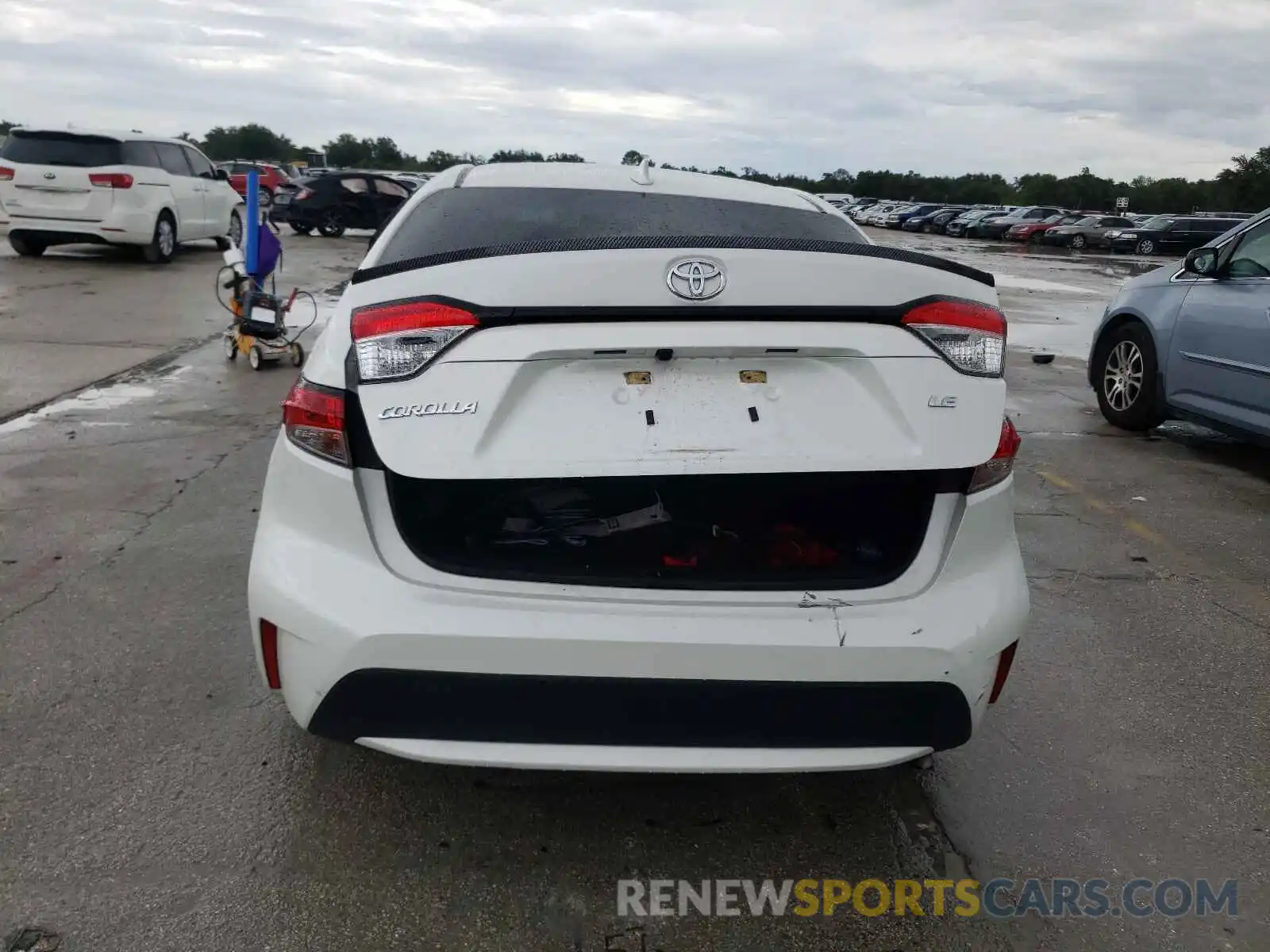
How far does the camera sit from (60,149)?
45.1 feet

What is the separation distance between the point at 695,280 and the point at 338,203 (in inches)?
921

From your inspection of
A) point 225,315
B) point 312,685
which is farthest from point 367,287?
point 225,315

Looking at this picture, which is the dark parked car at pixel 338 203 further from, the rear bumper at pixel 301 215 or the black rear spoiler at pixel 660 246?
the black rear spoiler at pixel 660 246

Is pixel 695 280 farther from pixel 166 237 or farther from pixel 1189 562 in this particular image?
pixel 166 237

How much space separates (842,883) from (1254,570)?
10.8 feet

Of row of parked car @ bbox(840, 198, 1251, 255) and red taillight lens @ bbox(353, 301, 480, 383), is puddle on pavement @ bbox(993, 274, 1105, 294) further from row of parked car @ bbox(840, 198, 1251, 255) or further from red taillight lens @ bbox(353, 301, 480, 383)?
red taillight lens @ bbox(353, 301, 480, 383)

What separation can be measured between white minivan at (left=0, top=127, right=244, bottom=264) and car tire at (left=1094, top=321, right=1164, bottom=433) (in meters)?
10.4

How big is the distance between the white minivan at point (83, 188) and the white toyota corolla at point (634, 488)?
39.6 feet

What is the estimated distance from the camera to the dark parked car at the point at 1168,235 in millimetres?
35844

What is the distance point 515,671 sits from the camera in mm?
2141

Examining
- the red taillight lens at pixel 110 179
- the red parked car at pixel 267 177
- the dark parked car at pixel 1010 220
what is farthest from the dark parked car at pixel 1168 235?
the red taillight lens at pixel 110 179

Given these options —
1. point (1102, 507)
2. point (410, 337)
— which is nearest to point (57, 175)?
point (1102, 507)

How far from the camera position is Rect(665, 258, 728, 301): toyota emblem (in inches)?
88.8

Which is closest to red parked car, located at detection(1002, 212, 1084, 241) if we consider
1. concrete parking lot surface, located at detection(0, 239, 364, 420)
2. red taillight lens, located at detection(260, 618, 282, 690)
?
concrete parking lot surface, located at detection(0, 239, 364, 420)
